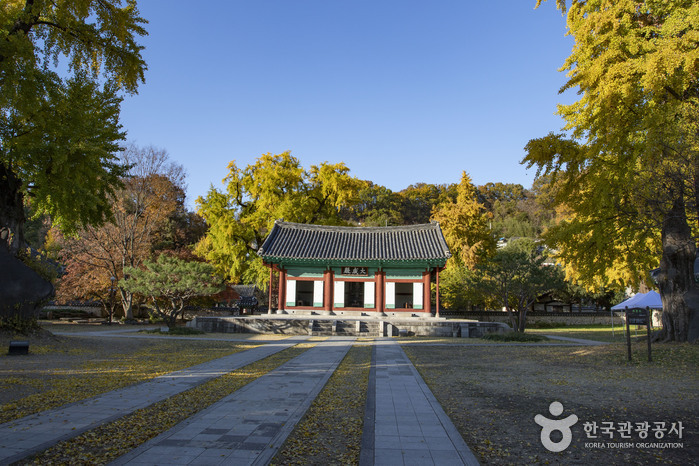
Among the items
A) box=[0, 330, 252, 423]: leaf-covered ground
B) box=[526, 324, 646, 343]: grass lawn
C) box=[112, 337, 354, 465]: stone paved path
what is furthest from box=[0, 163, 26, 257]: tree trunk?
box=[526, 324, 646, 343]: grass lawn

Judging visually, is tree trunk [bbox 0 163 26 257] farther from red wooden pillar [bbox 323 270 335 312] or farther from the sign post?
the sign post

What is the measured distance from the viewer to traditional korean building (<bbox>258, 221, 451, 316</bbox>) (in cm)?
2297

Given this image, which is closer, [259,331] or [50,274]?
[50,274]

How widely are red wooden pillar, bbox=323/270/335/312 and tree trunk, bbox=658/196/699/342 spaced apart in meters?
15.6

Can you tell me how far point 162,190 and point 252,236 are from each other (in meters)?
6.84

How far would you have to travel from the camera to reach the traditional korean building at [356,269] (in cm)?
2297

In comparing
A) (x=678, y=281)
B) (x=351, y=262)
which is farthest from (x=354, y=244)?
(x=678, y=281)

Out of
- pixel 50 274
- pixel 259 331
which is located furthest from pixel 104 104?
pixel 259 331

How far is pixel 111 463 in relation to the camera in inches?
137

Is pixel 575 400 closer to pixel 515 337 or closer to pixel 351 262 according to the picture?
pixel 515 337

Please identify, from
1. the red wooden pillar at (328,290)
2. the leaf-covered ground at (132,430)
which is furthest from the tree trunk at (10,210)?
the red wooden pillar at (328,290)

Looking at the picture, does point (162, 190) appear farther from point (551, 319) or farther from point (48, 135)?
point (551, 319)

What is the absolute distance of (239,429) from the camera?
4.52m

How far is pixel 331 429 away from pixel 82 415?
9.96 ft
